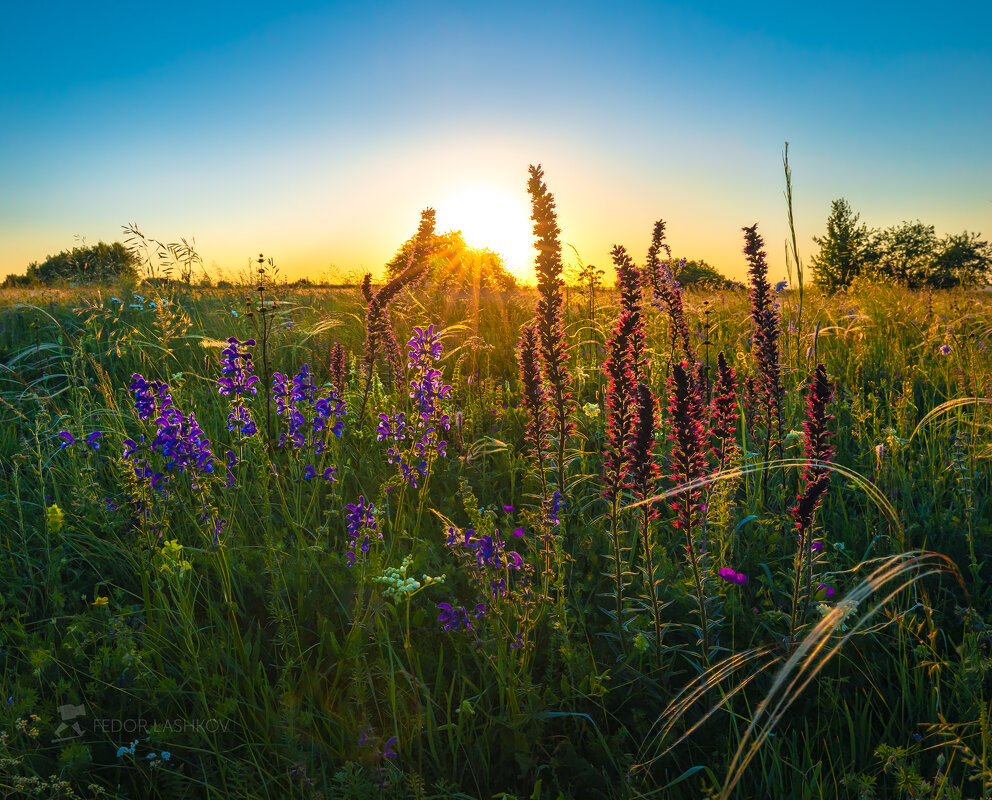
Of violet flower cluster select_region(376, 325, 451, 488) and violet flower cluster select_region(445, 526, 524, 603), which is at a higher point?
violet flower cluster select_region(376, 325, 451, 488)

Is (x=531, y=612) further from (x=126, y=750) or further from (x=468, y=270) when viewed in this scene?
(x=468, y=270)

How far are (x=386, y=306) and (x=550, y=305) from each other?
2142 mm

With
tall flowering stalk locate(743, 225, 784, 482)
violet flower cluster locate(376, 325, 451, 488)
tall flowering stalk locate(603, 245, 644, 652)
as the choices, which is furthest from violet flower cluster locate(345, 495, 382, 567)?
tall flowering stalk locate(743, 225, 784, 482)

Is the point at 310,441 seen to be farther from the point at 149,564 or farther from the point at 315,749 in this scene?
the point at 315,749

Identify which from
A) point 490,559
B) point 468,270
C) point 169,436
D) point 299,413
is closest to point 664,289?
point 490,559

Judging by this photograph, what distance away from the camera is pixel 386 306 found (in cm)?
412

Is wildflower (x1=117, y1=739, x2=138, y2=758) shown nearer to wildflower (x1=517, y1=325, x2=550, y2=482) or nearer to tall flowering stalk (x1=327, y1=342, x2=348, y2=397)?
wildflower (x1=517, y1=325, x2=550, y2=482)

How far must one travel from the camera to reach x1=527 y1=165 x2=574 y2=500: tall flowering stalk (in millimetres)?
2295

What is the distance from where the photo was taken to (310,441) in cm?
358

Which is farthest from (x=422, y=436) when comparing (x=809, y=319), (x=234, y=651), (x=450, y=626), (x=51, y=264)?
(x=51, y=264)

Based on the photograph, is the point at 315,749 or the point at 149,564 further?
the point at 149,564

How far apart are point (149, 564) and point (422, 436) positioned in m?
1.52

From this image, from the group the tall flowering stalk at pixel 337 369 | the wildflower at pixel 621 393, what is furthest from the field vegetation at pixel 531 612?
the tall flowering stalk at pixel 337 369

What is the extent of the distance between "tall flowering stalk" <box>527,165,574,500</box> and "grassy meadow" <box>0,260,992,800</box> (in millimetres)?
32
